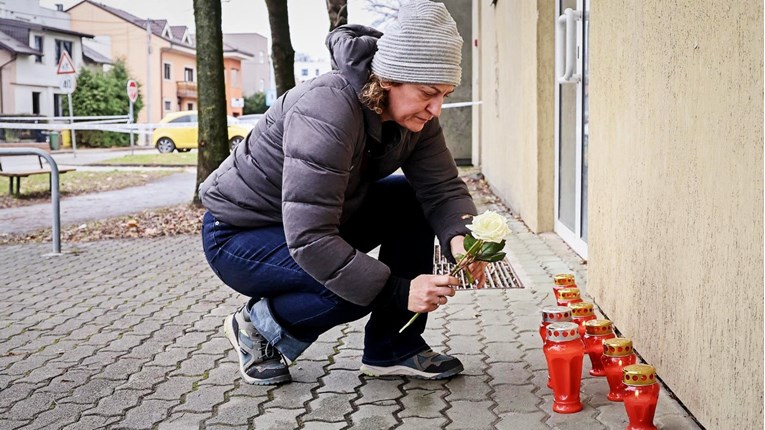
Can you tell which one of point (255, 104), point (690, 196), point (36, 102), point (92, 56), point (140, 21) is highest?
point (140, 21)

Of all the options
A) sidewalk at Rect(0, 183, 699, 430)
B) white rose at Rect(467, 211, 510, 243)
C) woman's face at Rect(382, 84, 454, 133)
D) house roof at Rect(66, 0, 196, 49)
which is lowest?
sidewalk at Rect(0, 183, 699, 430)

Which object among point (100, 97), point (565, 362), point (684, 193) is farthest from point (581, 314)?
point (100, 97)

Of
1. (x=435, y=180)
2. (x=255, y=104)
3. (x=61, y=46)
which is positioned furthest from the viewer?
(x=255, y=104)

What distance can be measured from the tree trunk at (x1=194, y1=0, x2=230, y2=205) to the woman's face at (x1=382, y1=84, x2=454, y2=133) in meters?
7.89

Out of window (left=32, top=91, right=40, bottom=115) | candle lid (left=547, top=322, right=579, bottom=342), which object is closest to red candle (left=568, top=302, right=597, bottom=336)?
candle lid (left=547, top=322, right=579, bottom=342)

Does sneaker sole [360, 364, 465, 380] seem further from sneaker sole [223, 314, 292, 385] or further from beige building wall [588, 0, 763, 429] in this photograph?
beige building wall [588, 0, 763, 429]

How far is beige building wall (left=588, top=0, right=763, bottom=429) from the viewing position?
2668 mm

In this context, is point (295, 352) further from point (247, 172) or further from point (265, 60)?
point (265, 60)

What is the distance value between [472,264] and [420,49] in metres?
0.82

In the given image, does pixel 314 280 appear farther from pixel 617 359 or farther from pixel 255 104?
pixel 255 104

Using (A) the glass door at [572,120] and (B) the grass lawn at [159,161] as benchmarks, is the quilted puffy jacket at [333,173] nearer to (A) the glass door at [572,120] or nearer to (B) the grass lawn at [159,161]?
(A) the glass door at [572,120]

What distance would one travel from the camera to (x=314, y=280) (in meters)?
3.57

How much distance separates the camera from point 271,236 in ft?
12.1

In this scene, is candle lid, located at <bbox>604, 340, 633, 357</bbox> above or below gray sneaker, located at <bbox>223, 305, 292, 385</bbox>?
above
